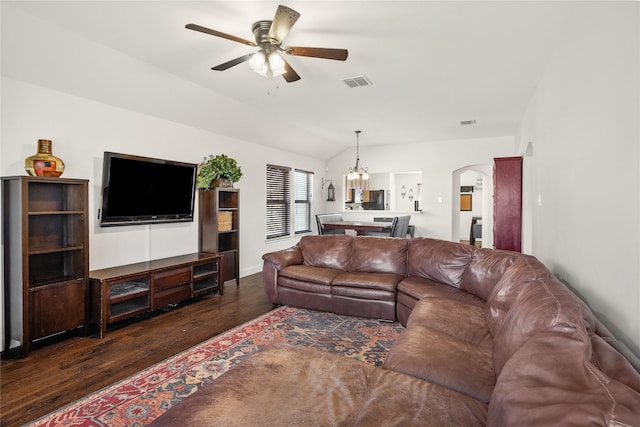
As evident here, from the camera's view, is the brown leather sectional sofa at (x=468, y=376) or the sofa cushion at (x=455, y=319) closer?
the brown leather sectional sofa at (x=468, y=376)

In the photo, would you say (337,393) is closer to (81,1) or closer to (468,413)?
(468,413)

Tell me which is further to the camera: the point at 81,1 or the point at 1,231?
the point at 1,231

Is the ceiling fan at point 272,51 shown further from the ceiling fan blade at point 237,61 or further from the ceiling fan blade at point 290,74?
the ceiling fan blade at point 290,74

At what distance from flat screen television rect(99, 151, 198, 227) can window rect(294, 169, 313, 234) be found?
129 inches

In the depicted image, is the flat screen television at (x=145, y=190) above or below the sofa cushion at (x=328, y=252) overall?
above

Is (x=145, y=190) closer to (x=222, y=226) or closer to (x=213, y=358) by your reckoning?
(x=222, y=226)

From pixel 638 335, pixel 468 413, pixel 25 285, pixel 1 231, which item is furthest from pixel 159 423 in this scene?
pixel 1 231

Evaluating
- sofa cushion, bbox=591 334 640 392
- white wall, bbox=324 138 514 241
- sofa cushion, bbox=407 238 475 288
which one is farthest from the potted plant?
sofa cushion, bbox=591 334 640 392

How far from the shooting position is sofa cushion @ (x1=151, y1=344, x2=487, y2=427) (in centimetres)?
120

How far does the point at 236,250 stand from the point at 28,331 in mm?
2646

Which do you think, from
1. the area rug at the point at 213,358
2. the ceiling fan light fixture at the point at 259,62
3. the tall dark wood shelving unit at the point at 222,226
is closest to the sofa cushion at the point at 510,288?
the area rug at the point at 213,358

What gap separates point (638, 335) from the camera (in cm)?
134

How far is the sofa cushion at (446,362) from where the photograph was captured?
149 cm

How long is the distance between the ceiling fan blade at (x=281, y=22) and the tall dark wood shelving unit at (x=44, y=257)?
7.55 ft
